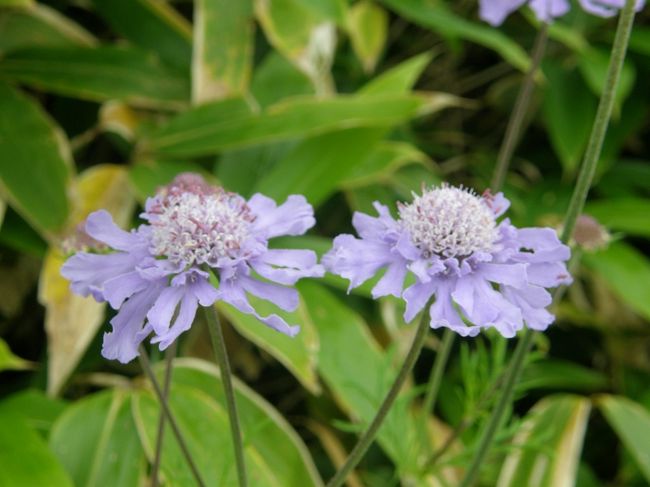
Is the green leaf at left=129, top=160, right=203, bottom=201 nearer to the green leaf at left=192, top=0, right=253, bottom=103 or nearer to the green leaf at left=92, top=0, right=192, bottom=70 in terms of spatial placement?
the green leaf at left=192, top=0, right=253, bottom=103

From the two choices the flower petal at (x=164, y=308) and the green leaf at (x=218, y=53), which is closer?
the flower petal at (x=164, y=308)

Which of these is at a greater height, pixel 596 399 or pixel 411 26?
pixel 411 26

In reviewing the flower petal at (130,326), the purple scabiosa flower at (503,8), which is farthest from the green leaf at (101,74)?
the flower petal at (130,326)

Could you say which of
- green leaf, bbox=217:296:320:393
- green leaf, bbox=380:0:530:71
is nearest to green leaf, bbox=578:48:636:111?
green leaf, bbox=380:0:530:71

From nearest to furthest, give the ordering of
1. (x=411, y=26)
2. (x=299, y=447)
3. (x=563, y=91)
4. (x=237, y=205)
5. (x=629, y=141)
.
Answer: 1. (x=237, y=205)
2. (x=299, y=447)
3. (x=563, y=91)
4. (x=411, y=26)
5. (x=629, y=141)

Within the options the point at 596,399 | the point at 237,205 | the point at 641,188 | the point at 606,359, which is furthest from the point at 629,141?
the point at 237,205

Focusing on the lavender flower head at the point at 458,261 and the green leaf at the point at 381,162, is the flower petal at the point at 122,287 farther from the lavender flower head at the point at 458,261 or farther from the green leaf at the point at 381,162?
the green leaf at the point at 381,162

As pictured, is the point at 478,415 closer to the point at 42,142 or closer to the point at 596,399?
the point at 596,399
